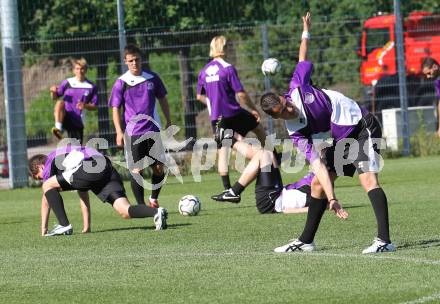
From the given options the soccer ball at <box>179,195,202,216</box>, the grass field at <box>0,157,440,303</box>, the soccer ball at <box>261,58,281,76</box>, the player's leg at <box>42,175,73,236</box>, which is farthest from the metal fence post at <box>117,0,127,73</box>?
the player's leg at <box>42,175,73,236</box>

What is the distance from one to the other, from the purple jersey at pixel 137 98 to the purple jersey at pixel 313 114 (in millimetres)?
5427

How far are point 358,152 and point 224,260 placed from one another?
1.45 metres

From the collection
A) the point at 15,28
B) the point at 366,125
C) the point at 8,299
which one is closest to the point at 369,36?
the point at 15,28

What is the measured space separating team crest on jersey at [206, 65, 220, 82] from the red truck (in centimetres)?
956

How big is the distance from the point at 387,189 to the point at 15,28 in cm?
836

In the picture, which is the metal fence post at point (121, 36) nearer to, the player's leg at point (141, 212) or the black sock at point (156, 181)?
the black sock at point (156, 181)

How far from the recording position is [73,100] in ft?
59.3

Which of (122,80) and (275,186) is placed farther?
(122,80)

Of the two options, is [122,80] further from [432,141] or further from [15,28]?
[432,141]

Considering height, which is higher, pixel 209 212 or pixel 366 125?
→ pixel 366 125

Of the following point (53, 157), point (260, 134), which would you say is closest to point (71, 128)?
point (260, 134)

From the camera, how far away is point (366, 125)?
31.7 feet

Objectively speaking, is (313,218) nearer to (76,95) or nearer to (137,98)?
(137,98)

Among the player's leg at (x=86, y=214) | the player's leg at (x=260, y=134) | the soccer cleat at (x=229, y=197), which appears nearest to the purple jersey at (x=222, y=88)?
the player's leg at (x=260, y=134)
